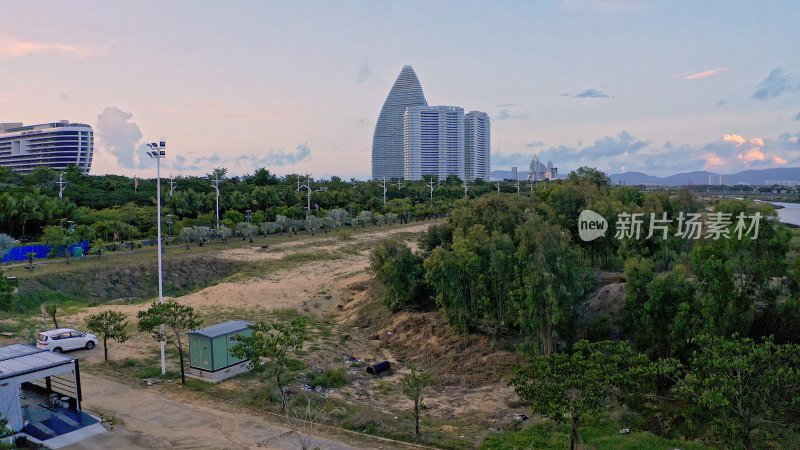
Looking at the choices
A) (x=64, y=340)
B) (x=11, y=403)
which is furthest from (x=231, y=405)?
(x=64, y=340)

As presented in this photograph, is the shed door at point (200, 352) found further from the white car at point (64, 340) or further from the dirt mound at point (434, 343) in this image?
the dirt mound at point (434, 343)

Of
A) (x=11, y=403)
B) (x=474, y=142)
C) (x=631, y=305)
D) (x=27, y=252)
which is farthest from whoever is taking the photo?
(x=474, y=142)

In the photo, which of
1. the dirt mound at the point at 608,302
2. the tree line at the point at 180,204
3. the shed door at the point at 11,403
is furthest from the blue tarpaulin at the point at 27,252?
the dirt mound at the point at 608,302

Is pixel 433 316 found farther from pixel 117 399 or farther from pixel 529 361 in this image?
pixel 117 399

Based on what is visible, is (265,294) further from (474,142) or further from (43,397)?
(474,142)

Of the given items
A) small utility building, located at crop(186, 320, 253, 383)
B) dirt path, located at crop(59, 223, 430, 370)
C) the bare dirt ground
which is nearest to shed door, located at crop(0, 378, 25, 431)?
the bare dirt ground

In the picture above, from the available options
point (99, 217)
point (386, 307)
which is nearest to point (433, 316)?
point (386, 307)

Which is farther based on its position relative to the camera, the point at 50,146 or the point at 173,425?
the point at 50,146
